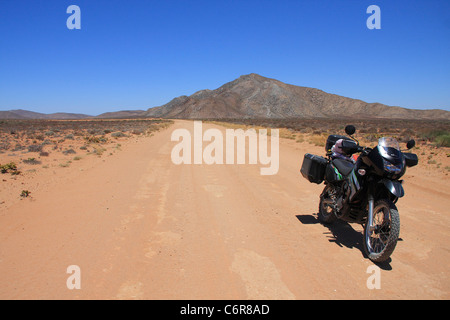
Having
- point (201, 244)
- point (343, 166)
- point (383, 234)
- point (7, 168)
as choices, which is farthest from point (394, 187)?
point (7, 168)

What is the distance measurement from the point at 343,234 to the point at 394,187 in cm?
164

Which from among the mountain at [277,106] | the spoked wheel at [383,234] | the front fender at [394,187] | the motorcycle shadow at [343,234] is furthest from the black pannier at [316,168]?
the mountain at [277,106]

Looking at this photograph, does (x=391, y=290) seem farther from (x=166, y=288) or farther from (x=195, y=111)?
(x=195, y=111)

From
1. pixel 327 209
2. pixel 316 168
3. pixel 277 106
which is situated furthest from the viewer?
pixel 277 106

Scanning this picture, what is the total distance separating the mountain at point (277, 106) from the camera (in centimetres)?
14688

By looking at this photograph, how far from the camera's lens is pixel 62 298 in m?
3.05

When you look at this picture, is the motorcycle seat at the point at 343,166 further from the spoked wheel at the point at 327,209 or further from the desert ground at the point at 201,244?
the desert ground at the point at 201,244

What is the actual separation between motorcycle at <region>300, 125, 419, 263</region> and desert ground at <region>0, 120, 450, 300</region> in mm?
338

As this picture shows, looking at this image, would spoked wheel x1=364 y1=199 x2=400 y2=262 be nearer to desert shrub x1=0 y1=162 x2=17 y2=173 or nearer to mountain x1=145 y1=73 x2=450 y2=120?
desert shrub x1=0 y1=162 x2=17 y2=173

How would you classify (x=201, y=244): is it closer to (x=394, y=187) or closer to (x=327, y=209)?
(x=327, y=209)

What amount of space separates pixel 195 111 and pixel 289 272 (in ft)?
501

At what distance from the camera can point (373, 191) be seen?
3996 mm
